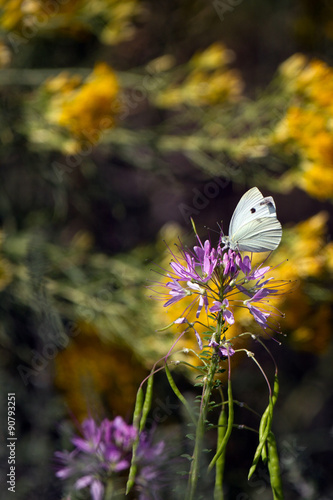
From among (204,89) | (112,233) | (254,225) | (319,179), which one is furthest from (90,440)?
(112,233)

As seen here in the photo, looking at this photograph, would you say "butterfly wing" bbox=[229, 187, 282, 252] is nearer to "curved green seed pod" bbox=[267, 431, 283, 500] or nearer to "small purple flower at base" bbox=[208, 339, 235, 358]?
"small purple flower at base" bbox=[208, 339, 235, 358]

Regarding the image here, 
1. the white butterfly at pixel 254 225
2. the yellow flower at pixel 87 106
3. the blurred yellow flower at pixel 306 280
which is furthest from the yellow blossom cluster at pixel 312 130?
the white butterfly at pixel 254 225

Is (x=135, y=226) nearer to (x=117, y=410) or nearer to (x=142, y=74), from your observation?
(x=142, y=74)

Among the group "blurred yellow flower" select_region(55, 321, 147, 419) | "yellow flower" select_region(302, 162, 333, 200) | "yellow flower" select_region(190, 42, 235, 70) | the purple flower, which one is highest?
"yellow flower" select_region(190, 42, 235, 70)

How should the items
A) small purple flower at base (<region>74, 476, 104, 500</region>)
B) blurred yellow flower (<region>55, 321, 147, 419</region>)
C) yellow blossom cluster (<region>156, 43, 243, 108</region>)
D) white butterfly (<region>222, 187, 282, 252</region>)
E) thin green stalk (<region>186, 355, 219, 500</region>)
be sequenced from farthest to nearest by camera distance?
yellow blossom cluster (<region>156, 43, 243, 108</region>), blurred yellow flower (<region>55, 321, 147, 419</region>), small purple flower at base (<region>74, 476, 104, 500</region>), white butterfly (<region>222, 187, 282, 252</region>), thin green stalk (<region>186, 355, 219, 500</region>)

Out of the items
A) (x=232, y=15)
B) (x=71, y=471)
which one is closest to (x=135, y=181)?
(x=232, y=15)

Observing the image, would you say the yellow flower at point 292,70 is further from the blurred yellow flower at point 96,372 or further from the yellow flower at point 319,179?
the blurred yellow flower at point 96,372

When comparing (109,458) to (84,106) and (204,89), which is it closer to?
(84,106)

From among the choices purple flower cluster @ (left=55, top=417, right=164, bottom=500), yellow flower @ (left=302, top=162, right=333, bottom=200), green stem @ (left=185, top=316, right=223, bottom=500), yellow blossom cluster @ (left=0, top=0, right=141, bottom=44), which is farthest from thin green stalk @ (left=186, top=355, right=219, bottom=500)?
yellow blossom cluster @ (left=0, top=0, right=141, bottom=44)
